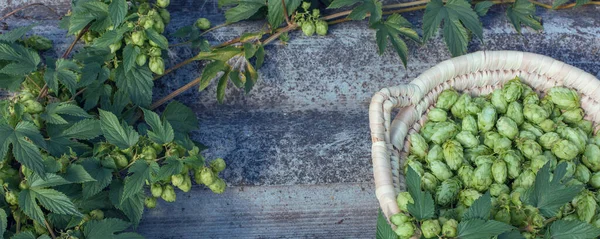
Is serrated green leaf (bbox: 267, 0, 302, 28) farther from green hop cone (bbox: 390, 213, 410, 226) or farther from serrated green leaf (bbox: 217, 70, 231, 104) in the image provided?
green hop cone (bbox: 390, 213, 410, 226)

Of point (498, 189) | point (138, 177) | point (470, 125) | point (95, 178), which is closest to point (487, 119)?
point (470, 125)

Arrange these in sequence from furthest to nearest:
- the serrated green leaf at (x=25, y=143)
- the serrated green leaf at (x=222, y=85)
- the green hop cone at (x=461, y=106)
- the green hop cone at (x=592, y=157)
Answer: the serrated green leaf at (x=222, y=85) < the green hop cone at (x=461, y=106) < the green hop cone at (x=592, y=157) < the serrated green leaf at (x=25, y=143)

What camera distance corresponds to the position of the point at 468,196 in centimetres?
207

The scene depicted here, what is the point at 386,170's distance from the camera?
82.1 inches

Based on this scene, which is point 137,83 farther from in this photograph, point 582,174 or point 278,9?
point 582,174

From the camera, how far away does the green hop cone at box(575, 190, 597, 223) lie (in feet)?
6.65

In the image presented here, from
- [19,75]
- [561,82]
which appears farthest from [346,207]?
[19,75]

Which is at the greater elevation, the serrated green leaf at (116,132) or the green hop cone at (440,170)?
the serrated green leaf at (116,132)

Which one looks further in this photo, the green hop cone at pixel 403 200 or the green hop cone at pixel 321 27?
the green hop cone at pixel 321 27

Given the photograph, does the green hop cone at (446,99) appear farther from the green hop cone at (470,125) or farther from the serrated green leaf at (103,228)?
the serrated green leaf at (103,228)

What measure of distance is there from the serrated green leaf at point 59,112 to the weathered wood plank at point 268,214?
44 centimetres

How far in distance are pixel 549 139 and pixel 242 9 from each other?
3.63 ft

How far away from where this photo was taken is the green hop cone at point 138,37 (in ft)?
7.32

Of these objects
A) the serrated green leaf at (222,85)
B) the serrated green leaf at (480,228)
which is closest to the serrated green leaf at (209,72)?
the serrated green leaf at (222,85)
